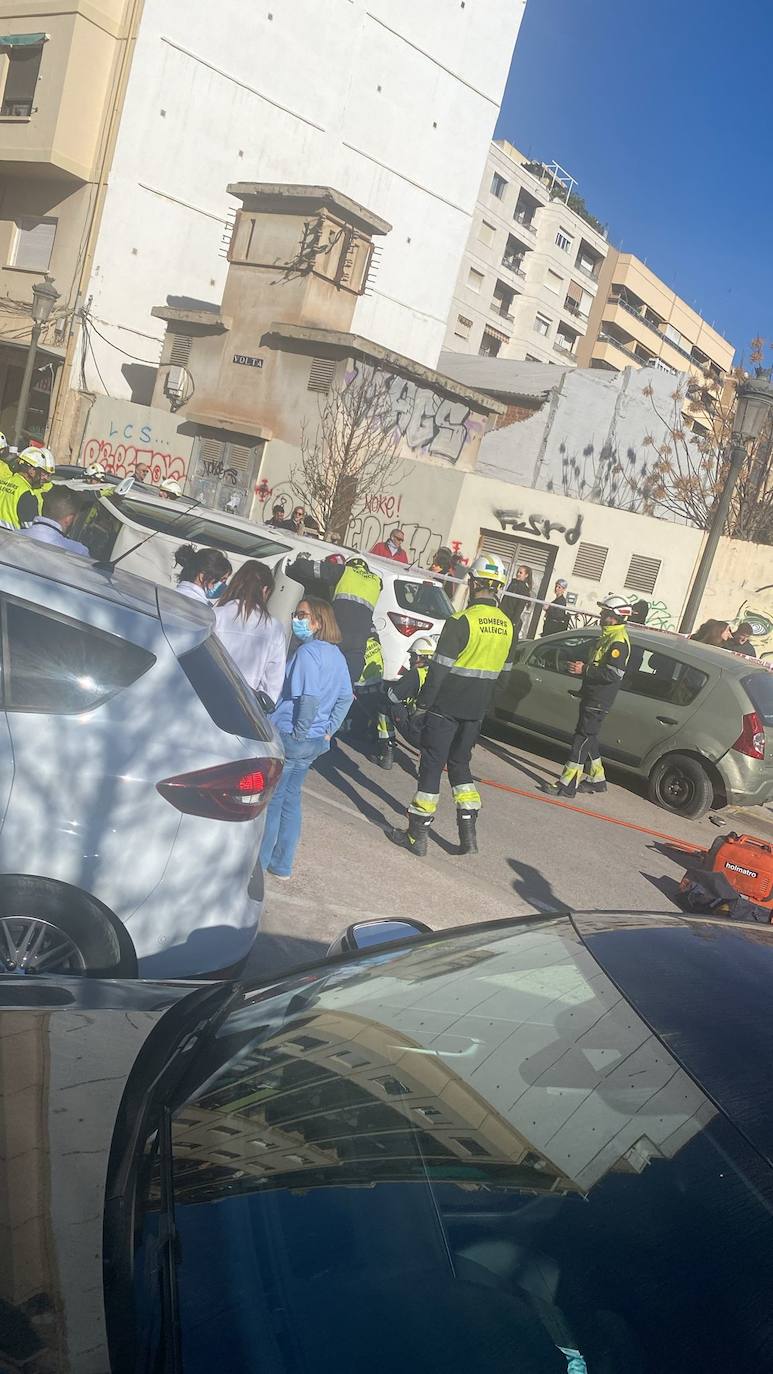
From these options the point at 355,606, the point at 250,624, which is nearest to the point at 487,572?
the point at 250,624

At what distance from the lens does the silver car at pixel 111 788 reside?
4.00 metres

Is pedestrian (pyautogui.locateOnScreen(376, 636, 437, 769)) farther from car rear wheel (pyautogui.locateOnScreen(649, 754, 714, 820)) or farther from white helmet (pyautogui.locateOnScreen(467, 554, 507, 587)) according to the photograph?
car rear wheel (pyautogui.locateOnScreen(649, 754, 714, 820))

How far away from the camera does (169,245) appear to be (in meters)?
30.6

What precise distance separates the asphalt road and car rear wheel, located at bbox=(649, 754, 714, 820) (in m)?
0.14

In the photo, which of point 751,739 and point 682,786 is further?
point 682,786

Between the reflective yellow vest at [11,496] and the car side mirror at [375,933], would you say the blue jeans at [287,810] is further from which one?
the reflective yellow vest at [11,496]

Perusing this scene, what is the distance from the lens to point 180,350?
28000 millimetres

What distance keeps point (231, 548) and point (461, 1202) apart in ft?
32.9

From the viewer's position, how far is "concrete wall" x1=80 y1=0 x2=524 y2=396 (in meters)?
29.6

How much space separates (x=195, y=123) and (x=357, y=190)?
574 centimetres

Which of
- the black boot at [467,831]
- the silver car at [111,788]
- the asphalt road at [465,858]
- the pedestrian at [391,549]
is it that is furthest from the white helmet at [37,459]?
the silver car at [111,788]

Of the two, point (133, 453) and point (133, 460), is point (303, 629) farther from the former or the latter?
point (133, 453)

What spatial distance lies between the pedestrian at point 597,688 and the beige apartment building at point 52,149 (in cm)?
2180

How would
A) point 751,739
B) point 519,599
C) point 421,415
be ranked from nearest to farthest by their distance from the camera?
point 751,739 < point 519,599 < point 421,415
